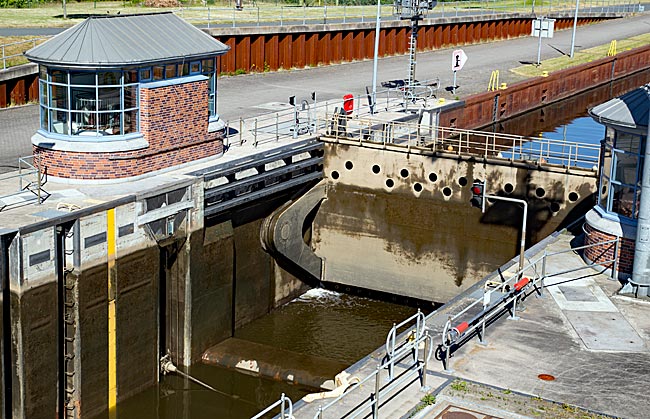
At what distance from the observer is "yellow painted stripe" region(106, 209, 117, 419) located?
20641 millimetres

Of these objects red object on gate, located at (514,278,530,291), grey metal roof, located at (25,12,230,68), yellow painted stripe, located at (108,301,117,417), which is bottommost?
yellow painted stripe, located at (108,301,117,417)

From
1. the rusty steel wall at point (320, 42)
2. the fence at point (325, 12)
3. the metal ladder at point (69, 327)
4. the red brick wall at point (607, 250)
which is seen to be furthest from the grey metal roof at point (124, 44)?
the fence at point (325, 12)

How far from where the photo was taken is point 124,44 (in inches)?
894

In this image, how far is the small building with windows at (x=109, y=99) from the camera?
22.2m

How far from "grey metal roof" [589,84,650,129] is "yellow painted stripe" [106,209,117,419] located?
395 inches

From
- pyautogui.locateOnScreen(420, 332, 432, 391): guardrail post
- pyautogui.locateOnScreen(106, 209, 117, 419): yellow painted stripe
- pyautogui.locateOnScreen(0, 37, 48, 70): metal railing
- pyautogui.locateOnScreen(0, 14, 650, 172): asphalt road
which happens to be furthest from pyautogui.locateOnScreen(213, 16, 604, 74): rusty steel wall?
pyautogui.locateOnScreen(420, 332, 432, 391): guardrail post

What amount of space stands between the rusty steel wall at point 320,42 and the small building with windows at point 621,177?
24155 millimetres

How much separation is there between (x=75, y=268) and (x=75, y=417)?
9.72 feet

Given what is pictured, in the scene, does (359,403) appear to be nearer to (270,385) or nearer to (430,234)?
(270,385)

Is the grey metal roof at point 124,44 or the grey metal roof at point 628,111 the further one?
the grey metal roof at point 124,44

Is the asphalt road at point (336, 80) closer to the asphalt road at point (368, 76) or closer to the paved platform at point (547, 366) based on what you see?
the asphalt road at point (368, 76)

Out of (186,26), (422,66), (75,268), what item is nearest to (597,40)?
(422,66)

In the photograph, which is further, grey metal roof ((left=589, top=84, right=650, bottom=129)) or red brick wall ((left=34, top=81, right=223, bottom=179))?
red brick wall ((left=34, top=81, right=223, bottom=179))

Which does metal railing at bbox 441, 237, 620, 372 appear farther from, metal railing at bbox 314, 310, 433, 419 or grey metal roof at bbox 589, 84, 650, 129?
grey metal roof at bbox 589, 84, 650, 129
